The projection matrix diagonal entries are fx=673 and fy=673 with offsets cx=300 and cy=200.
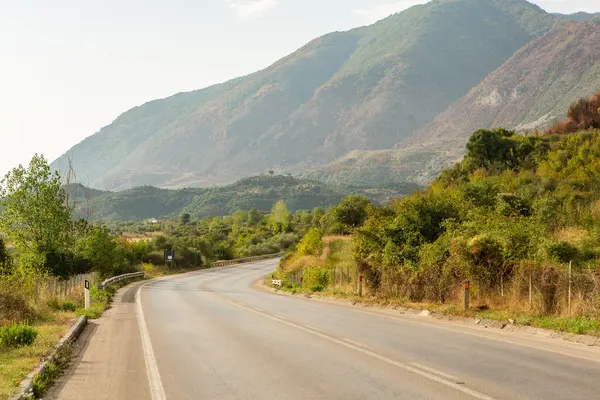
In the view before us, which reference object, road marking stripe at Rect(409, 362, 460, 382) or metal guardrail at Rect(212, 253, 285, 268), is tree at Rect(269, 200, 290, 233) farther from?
road marking stripe at Rect(409, 362, 460, 382)

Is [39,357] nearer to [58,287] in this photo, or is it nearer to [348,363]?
A: [348,363]

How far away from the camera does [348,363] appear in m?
11.9

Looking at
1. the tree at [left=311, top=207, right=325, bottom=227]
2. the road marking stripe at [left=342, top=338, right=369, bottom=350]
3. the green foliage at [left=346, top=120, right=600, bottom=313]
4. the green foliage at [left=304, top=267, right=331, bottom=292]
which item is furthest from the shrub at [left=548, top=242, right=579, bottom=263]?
the tree at [left=311, top=207, right=325, bottom=227]

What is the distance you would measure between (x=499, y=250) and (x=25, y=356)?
45.5 feet

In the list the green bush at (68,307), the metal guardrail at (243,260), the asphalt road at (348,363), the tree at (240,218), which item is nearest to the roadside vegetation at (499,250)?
the asphalt road at (348,363)

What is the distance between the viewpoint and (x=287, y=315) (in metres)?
23.0

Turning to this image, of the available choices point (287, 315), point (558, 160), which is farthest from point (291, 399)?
point (558, 160)

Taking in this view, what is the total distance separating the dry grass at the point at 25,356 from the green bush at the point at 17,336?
0.61 ft

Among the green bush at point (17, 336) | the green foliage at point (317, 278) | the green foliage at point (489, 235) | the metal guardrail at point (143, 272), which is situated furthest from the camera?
the metal guardrail at point (143, 272)

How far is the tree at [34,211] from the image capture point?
136ft

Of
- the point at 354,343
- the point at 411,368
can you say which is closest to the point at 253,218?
the point at 354,343

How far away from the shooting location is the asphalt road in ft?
31.3

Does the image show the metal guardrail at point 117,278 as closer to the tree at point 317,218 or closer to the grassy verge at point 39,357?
the grassy verge at point 39,357

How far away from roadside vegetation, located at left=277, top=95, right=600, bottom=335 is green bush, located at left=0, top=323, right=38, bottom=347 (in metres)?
11.6
